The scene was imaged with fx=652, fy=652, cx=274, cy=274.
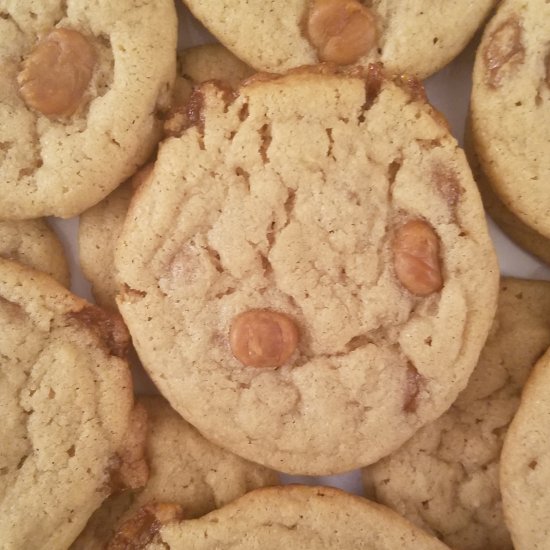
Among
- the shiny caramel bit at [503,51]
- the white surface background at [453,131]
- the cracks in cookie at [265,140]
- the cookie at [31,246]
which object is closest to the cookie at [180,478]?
the white surface background at [453,131]

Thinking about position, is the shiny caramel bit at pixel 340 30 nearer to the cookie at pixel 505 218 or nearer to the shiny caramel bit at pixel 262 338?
the cookie at pixel 505 218

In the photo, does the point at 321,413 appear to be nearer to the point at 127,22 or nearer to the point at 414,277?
the point at 414,277

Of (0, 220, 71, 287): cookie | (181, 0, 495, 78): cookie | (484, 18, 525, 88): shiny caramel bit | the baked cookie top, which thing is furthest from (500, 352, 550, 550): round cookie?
(0, 220, 71, 287): cookie

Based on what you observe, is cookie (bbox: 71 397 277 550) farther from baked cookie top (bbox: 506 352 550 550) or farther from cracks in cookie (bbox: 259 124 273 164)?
cracks in cookie (bbox: 259 124 273 164)

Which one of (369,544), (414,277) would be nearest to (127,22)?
(414,277)

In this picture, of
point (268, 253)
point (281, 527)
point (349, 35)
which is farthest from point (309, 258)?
Result: point (281, 527)

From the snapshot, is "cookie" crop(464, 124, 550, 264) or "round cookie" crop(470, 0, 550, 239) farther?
"cookie" crop(464, 124, 550, 264)
